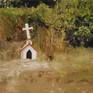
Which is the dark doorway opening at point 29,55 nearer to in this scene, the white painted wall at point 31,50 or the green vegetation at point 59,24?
the white painted wall at point 31,50

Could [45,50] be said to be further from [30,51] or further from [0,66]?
[0,66]

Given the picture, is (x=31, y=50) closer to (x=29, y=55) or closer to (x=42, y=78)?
(x=29, y=55)

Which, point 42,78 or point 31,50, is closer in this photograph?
point 42,78

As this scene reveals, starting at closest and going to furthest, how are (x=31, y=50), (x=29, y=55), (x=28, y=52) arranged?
(x=31, y=50), (x=28, y=52), (x=29, y=55)

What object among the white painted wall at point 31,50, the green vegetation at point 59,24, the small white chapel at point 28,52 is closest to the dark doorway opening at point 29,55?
the small white chapel at point 28,52

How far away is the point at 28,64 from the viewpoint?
62.1ft

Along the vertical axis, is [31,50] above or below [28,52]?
above

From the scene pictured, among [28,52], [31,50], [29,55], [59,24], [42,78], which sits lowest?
[42,78]

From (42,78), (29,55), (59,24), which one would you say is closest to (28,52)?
(29,55)

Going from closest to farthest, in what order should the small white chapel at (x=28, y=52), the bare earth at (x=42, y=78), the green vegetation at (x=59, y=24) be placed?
the bare earth at (x=42, y=78)
the small white chapel at (x=28, y=52)
the green vegetation at (x=59, y=24)

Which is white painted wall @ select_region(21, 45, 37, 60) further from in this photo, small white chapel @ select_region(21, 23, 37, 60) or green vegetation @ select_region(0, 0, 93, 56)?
green vegetation @ select_region(0, 0, 93, 56)

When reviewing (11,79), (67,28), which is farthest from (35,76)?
(67,28)

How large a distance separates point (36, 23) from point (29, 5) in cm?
665

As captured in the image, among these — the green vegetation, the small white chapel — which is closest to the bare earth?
the small white chapel
